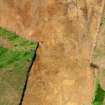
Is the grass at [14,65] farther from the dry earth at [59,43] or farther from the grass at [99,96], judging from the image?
the grass at [99,96]

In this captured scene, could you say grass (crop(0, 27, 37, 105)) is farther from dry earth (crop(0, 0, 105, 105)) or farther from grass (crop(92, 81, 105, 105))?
grass (crop(92, 81, 105, 105))

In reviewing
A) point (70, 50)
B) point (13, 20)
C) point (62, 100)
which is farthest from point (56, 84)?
point (13, 20)

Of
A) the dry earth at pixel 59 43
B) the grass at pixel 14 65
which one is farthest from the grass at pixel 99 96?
the grass at pixel 14 65

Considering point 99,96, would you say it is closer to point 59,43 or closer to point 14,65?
point 59,43

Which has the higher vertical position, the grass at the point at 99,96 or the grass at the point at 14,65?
the grass at the point at 14,65

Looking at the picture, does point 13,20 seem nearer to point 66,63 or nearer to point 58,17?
point 58,17

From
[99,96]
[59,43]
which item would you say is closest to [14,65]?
[59,43]
